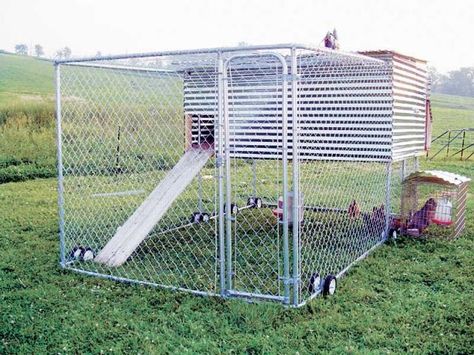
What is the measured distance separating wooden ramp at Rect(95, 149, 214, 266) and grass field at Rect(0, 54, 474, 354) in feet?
1.54

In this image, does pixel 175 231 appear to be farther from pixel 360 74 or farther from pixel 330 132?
pixel 360 74

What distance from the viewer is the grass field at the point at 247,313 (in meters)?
4.20

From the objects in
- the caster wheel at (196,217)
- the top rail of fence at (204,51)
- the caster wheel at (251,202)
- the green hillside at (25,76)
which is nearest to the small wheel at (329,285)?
the top rail of fence at (204,51)

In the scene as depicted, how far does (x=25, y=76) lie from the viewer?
120 feet

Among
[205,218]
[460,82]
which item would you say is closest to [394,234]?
[205,218]

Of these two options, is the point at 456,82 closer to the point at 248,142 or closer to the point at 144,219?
the point at 248,142

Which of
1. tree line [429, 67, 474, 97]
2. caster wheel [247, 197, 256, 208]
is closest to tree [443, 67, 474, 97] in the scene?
tree line [429, 67, 474, 97]

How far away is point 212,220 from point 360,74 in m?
3.36

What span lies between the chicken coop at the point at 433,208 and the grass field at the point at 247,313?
1.39 ft

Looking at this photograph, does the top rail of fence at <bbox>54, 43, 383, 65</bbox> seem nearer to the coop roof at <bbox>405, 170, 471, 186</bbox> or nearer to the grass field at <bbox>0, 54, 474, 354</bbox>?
the grass field at <bbox>0, 54, 474, 354</bbox>

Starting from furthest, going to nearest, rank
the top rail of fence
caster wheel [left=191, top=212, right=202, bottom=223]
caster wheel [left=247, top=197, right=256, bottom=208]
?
caster wheel [left=247, top=197, right=256, bottom=208] < caster wheel [left=191, top=212, right=202, bottom=223] < the top rail of fence

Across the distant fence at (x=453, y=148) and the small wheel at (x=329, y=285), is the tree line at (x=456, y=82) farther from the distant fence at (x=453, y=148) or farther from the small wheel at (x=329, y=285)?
the small wheel at (x=329, y=285)

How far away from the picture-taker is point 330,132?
695cm

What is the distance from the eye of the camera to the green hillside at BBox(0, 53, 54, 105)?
98.8ft
